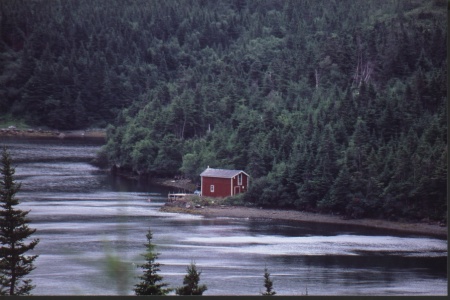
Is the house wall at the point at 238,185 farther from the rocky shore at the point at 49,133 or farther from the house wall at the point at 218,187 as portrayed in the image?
the rocky shore at the point at 49,133

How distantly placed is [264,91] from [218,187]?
42.5ft

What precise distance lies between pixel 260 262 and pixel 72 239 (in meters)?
4.02

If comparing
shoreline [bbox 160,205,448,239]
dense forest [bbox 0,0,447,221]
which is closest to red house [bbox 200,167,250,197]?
dense forest [bbox 0,0,447,221]

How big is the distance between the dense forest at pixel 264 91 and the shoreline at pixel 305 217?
0.45 meters

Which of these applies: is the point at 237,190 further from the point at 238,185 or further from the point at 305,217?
the point at 305,217

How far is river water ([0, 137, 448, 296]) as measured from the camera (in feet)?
47.7

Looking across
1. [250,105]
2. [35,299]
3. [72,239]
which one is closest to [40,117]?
[250,105]

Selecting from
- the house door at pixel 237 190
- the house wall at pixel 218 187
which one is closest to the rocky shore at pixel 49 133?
the house wall at pixel 218 187

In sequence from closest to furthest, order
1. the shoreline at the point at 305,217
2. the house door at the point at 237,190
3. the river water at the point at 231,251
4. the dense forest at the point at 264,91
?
the river water at the point at 231,251, the shoreline at the point at 305,217, the dense forest at the point at 264,91, the house door at the point at 237,190

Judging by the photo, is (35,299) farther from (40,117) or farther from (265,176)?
(40,117)

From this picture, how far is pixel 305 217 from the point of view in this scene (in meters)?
23.6

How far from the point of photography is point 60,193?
89.8 feet

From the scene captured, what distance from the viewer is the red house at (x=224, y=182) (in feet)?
87.6

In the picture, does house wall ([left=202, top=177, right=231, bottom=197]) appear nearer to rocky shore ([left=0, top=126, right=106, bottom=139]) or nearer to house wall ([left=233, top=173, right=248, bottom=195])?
house wall ([left=233, top=173, right=248, bottom=195])
